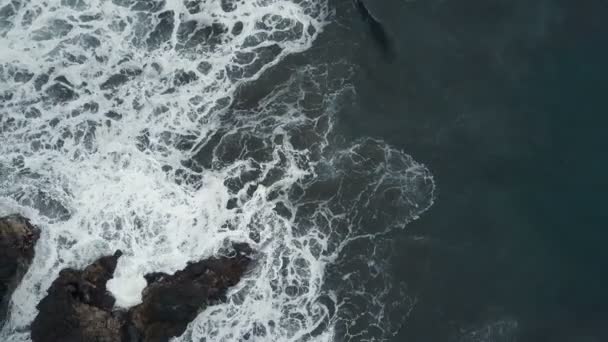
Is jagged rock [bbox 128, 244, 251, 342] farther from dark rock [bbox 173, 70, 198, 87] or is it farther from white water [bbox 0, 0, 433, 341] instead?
dark rock [bbox 173, 70, 198, 87]

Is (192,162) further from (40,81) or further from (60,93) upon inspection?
(40,81)

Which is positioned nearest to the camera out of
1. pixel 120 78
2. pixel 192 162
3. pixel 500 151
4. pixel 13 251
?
pixel 13 251

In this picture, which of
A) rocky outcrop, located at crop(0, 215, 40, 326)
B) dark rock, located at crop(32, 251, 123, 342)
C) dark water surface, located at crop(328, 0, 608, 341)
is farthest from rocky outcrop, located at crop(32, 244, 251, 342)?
dark water surface, located at crop(328, 0, 608, 341)

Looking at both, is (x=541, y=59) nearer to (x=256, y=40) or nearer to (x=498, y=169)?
(x=498, y=169)

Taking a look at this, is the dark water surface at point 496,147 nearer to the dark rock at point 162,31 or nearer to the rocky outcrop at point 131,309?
the dark rock at point 162,31

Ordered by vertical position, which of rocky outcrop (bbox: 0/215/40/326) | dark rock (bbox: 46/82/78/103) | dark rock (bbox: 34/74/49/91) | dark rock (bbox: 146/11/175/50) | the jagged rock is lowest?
the jagged rock

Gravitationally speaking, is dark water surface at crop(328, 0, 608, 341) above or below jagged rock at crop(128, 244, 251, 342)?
above

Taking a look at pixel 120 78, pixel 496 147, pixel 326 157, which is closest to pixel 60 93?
pixel 120 78
